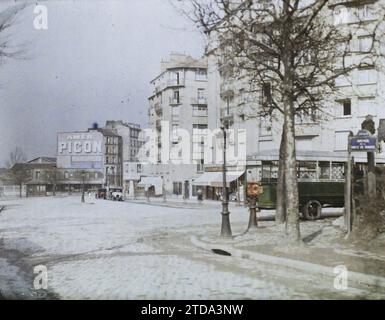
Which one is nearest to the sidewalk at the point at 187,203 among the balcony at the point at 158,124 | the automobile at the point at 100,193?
the automobile at the point at 100,193

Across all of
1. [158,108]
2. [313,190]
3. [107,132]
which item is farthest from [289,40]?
[313,190]

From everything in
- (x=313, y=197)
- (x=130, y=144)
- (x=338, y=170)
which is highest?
(x=130, y=144)

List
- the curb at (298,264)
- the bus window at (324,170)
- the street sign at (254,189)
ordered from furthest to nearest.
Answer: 1. the bus window at (324,170)
2. the street sign at (254,189)
3. the curb at (298,264)

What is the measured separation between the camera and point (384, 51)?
31.4 feet

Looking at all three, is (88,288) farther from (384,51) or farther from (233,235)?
(384,51)

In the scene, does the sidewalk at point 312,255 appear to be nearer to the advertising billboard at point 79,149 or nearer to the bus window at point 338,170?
the bus window at point 338,170

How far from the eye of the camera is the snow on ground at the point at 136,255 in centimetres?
605

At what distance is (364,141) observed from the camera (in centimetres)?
861

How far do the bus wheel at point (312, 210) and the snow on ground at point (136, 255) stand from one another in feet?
6.98

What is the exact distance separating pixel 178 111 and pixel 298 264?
338cm

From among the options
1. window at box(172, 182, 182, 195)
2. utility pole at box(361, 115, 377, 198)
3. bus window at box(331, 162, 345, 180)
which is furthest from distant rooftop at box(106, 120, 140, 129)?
bus window at box(331, 162, 345, 180)

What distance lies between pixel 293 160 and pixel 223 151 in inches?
72.0

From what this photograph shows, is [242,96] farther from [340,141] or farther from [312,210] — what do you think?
[312,210]

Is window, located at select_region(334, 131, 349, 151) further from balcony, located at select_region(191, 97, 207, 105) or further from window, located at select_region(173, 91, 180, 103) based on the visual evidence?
window, located at select_region(173, 91, 180, 103)
